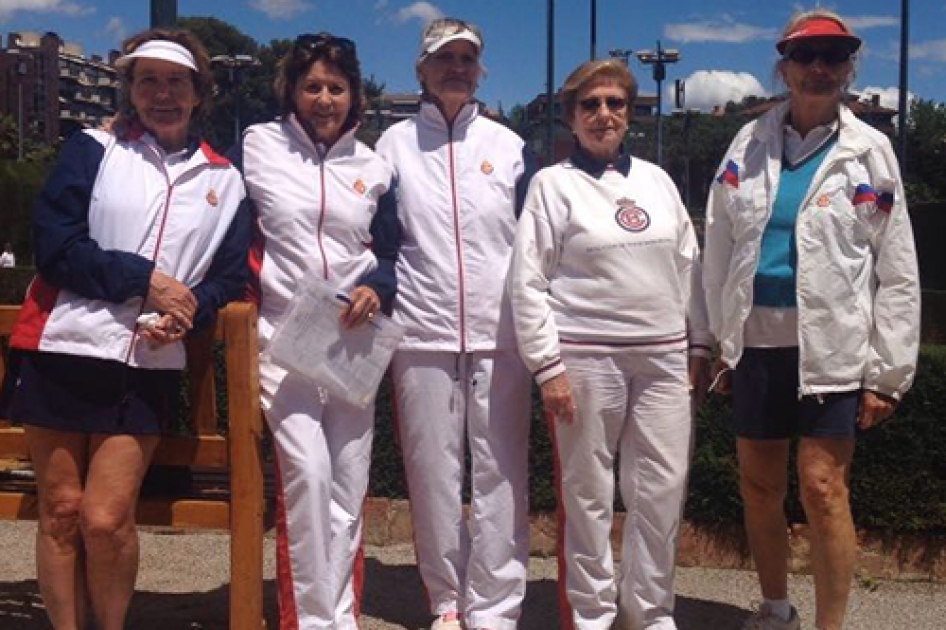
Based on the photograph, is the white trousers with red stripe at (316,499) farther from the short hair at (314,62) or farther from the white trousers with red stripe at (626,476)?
the short hair at (314,62)

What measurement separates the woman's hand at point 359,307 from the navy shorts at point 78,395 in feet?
2.21

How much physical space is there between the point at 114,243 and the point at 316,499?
3.32 ft

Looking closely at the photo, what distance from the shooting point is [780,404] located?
4.05 meters

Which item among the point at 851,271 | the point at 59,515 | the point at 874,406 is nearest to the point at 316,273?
the point at 59,515

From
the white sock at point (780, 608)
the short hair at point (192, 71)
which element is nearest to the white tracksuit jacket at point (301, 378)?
the short hair at point (192, 71)

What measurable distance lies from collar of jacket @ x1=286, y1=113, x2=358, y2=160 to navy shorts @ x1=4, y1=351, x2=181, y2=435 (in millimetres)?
925

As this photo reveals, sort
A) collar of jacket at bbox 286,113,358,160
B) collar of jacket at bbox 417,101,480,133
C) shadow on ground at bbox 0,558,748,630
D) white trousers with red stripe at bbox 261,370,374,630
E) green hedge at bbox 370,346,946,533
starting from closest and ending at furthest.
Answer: white trousers with red stripe at bbox 261,370,374,630
collar of jacket at bbox 286,113,358,160
collar of jacket at bbox 417,101,480,133
shadow on ground at bbox 0,558,748,630
green hedge at bbox 370,346,946,533

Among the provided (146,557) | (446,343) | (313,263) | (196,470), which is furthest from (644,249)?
(146,557)

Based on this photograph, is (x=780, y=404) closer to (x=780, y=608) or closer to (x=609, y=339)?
(x=609, y=339)

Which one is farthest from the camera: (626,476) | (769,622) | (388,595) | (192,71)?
(388,595)

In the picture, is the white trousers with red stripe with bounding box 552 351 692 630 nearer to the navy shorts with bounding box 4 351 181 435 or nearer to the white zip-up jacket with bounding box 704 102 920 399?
the white zip-up jacket with bounding box 704 102 920 399

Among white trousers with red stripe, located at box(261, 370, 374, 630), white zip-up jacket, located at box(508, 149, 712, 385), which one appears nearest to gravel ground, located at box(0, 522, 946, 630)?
white trousers with red stripe, located at box(261, 370, 374, 630)

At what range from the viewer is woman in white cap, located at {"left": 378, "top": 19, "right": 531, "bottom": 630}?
411cm

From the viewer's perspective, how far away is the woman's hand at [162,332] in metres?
3.56
